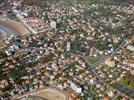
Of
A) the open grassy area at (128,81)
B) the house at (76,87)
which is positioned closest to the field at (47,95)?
the house at (76,87)

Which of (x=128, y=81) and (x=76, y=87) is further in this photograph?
(x=128, y=81)

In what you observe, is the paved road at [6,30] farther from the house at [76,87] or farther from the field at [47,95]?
the house at [76,87]

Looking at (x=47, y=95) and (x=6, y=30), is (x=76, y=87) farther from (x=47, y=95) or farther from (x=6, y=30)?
(x=6, y=30)

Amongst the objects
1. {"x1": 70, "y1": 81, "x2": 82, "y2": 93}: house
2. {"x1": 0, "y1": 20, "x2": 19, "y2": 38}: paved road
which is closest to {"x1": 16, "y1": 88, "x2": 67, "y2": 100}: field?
{"x1": 70, "y1": 81, "x2": 82, "y2": 93}: house

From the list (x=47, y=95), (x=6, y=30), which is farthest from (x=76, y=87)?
(x=6, y=30)

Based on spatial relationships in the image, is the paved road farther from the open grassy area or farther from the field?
the open grassy area

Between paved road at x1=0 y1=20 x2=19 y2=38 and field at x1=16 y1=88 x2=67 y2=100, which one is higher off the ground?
paved road at x1=0 y1=20 x2=19 y2=38

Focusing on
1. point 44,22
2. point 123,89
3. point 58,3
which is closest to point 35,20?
point 44,22

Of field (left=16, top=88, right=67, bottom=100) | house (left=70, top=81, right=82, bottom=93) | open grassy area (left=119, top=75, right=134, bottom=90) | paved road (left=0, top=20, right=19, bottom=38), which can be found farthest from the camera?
paved road (left=0, top=20, right=19, bottom=38)

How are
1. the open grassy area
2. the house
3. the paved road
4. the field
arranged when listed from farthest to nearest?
the paved road → the open grassy area → the house → the field

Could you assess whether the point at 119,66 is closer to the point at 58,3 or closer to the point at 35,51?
the point at 35,51

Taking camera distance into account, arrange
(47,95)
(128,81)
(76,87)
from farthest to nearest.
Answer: (128,81) → (76,87) → (47,95)
